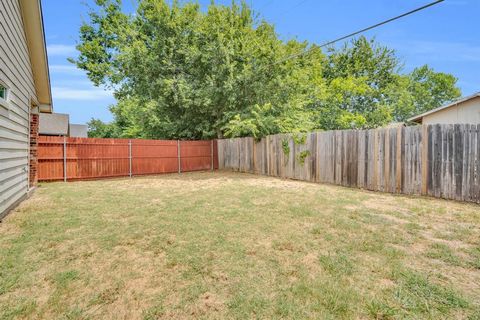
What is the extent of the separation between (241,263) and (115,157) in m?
9.67

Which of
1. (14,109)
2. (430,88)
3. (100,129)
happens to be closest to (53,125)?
(14,109)

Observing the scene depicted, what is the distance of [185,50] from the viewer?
13039 mm

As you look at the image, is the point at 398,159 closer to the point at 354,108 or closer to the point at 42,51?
the point at 42,51

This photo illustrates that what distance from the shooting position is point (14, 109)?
4.93 meters

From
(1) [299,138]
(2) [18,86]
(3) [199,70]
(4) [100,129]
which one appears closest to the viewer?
(2) [18,86]

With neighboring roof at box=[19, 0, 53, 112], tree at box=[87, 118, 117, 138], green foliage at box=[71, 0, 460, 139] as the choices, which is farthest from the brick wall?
tree at box=[87, 118, 117, 138]

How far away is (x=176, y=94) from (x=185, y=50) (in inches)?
92.9

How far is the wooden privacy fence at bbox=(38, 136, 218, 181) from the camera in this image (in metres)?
9.04

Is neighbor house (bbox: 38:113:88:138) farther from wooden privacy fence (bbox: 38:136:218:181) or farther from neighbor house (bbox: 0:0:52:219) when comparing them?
neighbor house (bbox: 0:0:52:219)

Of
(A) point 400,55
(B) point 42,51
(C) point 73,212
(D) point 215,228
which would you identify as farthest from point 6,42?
(A) point 400,55

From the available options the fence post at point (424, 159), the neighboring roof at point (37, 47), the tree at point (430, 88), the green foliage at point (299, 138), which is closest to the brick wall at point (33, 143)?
the neighboring roof at point (37, 47)

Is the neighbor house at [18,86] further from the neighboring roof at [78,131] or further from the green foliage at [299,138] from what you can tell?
the neighboring roof at [78,131]

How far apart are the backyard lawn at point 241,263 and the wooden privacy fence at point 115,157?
5226mm

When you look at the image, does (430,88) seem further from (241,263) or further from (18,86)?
(18,86)
